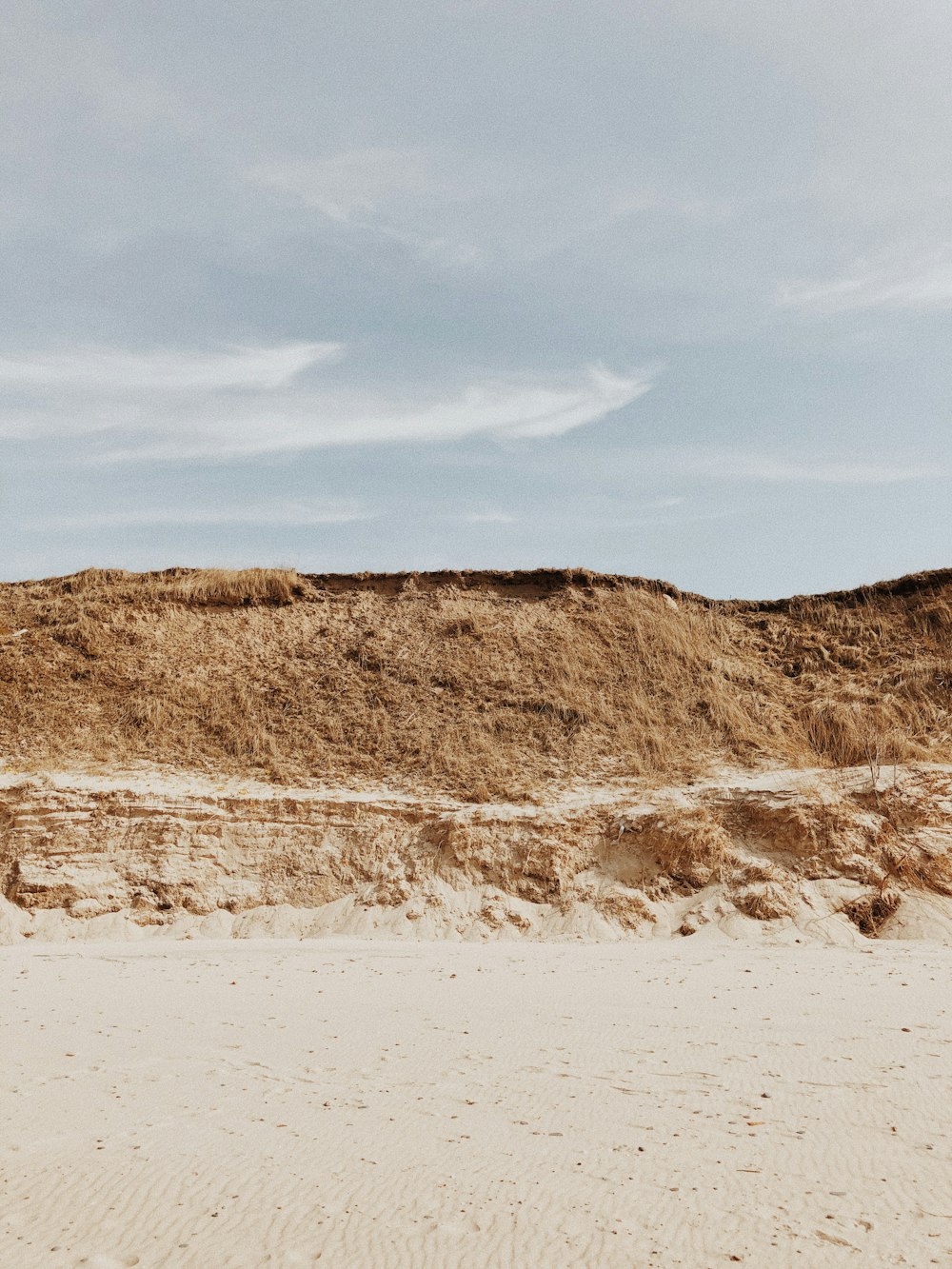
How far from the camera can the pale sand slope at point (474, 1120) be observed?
3.53 meters

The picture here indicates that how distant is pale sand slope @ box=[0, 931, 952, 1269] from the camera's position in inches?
139

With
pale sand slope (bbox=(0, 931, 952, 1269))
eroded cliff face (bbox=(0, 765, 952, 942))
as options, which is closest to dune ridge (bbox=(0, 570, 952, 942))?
eroded cliff face (bbox=(0, 765, 952, 942))

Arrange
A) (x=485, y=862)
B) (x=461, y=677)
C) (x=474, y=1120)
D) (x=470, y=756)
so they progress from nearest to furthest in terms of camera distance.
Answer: (x=474, y=1120)
(x=485, y=862)
(x=470, y=756)
(x=461, y=677)

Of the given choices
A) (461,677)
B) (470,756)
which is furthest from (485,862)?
(461,677)

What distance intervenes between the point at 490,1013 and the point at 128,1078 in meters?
2.96

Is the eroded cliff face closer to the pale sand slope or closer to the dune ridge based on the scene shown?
the dune ridge

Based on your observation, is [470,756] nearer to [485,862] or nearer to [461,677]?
[461,677]

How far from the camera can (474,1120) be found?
190 inches

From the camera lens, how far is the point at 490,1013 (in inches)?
289

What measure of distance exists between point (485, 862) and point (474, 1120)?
29.2ft

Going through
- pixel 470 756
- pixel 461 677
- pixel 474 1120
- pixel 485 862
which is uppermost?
pixel 461 677

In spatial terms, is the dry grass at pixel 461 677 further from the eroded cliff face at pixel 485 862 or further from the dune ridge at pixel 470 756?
the eroded cliff face at pixel 485 862

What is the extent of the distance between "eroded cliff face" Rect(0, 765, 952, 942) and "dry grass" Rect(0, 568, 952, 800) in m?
1.63

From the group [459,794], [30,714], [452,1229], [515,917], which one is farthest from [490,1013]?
[30,714]
